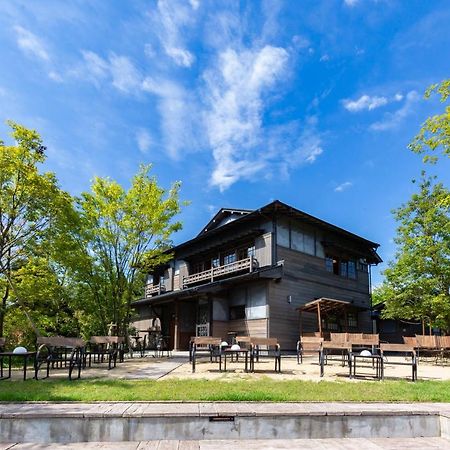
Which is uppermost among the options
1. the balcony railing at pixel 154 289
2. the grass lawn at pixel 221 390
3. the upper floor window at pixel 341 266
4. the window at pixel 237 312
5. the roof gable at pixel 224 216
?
the roof gable at pixel 224 216

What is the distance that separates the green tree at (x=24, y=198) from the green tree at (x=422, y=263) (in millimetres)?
14968

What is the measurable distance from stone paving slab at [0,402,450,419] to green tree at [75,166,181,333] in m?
8.12

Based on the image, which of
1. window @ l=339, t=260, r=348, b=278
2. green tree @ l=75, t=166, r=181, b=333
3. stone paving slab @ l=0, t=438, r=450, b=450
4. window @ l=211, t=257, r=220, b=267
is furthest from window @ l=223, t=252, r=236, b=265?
stone paving slab @ l=0, t=438, r=450, b=450

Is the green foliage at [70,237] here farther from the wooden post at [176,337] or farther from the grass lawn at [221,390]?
the wooden post at [176,337]

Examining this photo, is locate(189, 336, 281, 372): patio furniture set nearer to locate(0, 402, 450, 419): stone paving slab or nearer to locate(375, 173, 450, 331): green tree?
locate(0, 402, 450, 419): stone paving slab

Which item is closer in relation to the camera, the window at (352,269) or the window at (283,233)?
the window at (283,233)

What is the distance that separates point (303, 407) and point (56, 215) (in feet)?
30.6

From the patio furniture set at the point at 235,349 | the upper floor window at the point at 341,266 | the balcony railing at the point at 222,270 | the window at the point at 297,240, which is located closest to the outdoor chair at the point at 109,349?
the patio furniture set at the point at 235,349

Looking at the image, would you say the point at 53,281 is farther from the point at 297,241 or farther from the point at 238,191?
the point at 238,191

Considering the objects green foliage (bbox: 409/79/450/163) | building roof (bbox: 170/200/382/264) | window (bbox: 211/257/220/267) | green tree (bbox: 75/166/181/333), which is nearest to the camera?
green foliage (bbox: 409/79/450/163)

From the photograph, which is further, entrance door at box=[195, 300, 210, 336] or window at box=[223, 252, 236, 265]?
window at box=[223, 252, 236, 265]

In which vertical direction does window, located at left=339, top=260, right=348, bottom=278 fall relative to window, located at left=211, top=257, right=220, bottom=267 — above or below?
below

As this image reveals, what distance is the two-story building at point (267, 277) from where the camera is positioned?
17109 mm

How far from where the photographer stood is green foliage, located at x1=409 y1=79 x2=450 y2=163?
Answer: 9547mm
